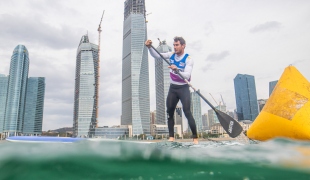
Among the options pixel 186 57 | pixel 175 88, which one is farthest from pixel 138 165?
pixel 186 57

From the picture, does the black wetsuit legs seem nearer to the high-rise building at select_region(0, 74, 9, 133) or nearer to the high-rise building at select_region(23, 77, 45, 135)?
the high-rise building at select_region(0, 74, 9, 133)

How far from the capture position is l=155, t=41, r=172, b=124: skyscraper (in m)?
174

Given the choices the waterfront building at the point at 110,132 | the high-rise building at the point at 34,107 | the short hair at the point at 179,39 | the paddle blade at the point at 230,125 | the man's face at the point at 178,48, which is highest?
the high-rise building at the point at 34,107

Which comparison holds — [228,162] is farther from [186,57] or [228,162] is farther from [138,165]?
[186,57]

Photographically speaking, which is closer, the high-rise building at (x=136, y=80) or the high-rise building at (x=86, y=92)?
the high-rise building at (x=86, y=92)

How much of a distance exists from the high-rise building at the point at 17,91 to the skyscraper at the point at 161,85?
10022 centimetres

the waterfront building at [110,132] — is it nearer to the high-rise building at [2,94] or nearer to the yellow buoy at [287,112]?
the high-rise building at [2,94]

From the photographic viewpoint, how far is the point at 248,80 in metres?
159

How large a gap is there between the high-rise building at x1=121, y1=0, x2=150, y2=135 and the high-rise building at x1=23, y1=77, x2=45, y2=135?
64641 mm

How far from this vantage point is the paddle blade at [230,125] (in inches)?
237

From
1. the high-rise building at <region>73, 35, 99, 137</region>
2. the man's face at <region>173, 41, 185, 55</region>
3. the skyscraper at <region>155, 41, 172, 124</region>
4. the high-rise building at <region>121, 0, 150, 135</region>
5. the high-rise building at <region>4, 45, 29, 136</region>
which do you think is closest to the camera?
the man's face at <region>173, 41, 185, 55</region>

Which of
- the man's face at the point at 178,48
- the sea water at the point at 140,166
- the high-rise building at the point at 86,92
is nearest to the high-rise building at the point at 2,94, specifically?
the high-rise building at the point at 86,92

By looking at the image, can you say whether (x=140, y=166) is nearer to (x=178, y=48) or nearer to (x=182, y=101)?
(x=182, y=101)

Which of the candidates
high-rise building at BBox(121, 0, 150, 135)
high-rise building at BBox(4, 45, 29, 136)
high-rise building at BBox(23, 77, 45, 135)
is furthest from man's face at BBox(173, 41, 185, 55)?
high-rise building at BBox(23, 77, 45, 135)
